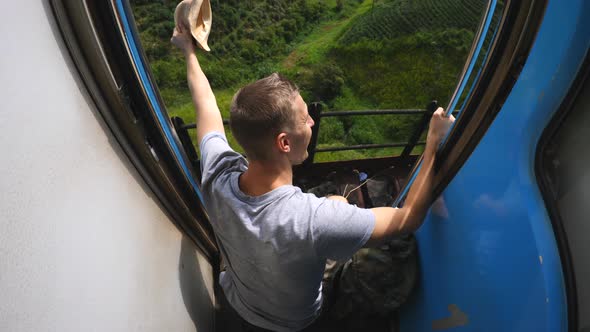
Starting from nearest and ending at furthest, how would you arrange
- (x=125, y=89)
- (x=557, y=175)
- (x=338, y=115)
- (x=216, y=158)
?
(x=557, y=175) → (x=125, y=89) → (x=216, y=158) → (x=338, y=115)

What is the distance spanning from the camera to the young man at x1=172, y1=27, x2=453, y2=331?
3.65 ft

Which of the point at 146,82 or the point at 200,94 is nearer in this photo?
the point at 146,82

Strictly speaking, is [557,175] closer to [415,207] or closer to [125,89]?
[415,207]

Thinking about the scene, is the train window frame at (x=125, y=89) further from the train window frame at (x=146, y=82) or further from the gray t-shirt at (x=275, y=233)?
the gray t-shirt at (x=275, y=233)

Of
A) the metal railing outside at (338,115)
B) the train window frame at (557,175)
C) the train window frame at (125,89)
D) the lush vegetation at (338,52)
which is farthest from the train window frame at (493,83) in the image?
the lush vegetation at (338,52)

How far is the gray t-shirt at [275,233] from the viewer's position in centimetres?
110

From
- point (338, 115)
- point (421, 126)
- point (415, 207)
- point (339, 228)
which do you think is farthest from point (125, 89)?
point (421, 126)

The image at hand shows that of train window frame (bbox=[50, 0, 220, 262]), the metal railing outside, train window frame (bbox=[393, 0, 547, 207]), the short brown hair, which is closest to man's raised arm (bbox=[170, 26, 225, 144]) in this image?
train window frame (bbox=[50, 0, 220, 262])

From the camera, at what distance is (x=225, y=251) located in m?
1.45

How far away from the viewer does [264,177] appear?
1.19m

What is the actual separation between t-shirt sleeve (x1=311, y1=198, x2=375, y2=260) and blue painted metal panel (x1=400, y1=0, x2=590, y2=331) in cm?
45

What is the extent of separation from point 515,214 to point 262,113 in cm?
89

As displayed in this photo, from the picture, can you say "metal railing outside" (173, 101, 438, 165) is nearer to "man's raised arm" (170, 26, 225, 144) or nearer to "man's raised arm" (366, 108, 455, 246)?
"man's raised arm" (170, 26, 225, 144)

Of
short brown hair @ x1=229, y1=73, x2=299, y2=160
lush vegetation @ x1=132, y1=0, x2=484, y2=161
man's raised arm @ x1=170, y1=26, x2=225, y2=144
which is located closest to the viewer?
short brown hair @ x1=229, y1=73, x2=299, y2=160
